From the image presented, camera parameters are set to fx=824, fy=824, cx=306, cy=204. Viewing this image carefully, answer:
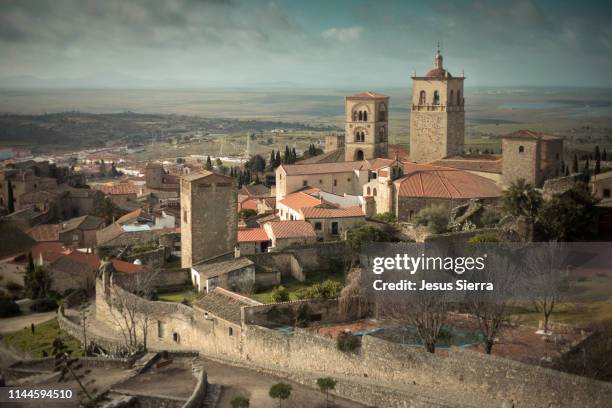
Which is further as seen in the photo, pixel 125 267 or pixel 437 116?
pixel 437 116

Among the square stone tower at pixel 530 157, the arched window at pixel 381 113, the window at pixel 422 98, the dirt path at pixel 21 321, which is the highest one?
the window at pixel 422 98

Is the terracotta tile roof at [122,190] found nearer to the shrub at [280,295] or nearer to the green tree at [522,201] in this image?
the green tree at [522,201]

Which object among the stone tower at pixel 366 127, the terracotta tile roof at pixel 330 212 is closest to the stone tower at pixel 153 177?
the stone tower at pixel 366 127

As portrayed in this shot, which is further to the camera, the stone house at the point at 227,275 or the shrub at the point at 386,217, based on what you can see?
the shrub at the point at 386,217

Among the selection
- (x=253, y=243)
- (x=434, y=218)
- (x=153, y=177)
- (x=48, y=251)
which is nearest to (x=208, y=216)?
(x=253, y=243)

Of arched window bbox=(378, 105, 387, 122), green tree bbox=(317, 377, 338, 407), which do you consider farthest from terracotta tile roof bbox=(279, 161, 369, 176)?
green tree bbox=(317, 377, 338, 407)

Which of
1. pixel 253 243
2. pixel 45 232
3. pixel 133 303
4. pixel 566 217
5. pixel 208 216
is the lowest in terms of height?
pixel 45 232

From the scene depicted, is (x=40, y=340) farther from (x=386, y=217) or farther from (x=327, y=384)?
(x=386, y=217)
